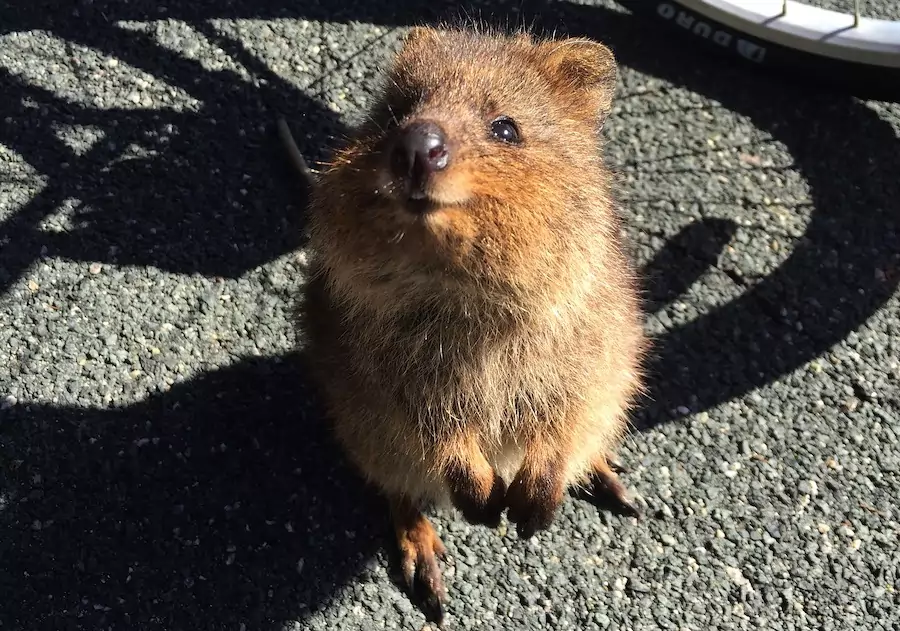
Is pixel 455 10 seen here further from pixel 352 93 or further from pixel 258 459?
pixel 258 459

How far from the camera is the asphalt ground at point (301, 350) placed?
3316 mm

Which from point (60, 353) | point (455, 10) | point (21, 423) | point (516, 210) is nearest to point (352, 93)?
point (455, 10)

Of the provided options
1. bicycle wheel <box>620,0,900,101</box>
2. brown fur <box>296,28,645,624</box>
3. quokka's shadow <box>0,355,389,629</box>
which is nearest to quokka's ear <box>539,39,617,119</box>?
brown fur <box>296,28,645,624</box>

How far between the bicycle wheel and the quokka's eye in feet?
9.32

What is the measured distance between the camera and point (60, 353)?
366 centimetres

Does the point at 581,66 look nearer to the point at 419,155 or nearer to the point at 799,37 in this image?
the point at 419,155

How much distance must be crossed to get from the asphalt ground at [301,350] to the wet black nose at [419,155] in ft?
6.29

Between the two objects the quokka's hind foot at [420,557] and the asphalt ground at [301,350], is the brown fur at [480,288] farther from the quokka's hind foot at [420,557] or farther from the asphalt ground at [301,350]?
the asphalt ground at [301,350]

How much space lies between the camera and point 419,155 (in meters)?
1.92

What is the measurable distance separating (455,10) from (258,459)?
3.07 m

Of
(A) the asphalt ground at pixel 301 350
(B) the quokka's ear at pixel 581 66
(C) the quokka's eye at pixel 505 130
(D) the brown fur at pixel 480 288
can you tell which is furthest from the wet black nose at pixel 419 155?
(A) the asphalt ground at pixel 301 350

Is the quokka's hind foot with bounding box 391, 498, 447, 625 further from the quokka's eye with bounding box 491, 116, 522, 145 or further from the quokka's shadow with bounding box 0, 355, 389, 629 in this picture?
the quokka's eye with bounding box 491, 116, 522, 145

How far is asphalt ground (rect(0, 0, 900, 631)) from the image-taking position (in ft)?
10.9

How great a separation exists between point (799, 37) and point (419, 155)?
11.7 feet
